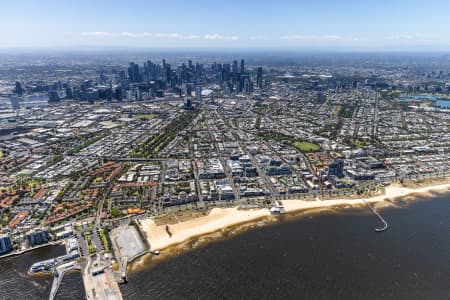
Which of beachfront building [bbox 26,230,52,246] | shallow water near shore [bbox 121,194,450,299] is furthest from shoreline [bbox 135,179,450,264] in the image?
beachfront building [bbox 26,230,52,246]

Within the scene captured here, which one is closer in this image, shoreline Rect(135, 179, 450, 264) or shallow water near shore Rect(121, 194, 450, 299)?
shallow water near shore Rect(121, 194, 450, 299)

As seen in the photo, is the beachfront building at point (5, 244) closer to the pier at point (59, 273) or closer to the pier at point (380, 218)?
the pier at point (59, 273)

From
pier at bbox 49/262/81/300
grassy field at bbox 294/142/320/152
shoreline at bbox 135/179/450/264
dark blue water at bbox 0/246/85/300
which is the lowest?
dark blue water at bbox 0/246/85/300

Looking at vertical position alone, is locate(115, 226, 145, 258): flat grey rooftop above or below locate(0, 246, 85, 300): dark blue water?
above

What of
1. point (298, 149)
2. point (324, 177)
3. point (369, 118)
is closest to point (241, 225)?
point (324, 177)

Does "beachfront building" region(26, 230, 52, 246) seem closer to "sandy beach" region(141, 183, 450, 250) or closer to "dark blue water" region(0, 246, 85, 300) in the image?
"dark blue water" region(0, 246, 85, 300)

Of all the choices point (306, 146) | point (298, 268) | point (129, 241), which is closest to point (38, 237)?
point (129, 241)

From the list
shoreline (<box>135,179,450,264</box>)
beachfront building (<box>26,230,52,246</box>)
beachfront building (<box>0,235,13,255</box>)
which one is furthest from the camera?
shoreline (<box>135,179,450,264</box>)

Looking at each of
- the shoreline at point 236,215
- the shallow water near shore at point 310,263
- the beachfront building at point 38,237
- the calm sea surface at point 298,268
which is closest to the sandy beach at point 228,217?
the shoreline at point 236,215
